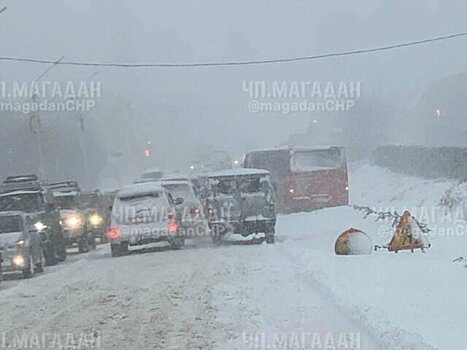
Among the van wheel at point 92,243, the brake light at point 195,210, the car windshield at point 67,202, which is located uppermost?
the car windshield at point 67,202

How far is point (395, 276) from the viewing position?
1463 cm

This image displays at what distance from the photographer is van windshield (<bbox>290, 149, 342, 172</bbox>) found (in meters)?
33.0

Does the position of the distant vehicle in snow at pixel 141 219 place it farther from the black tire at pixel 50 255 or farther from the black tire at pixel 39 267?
the black tire at pixel 50 255

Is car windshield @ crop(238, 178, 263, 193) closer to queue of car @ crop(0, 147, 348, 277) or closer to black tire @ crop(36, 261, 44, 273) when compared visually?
queue of car @ crop(0, 147, 348, 277)

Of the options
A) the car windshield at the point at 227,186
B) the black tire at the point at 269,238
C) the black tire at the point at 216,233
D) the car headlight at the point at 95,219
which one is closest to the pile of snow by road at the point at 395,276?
the black tire at the point at 269,238

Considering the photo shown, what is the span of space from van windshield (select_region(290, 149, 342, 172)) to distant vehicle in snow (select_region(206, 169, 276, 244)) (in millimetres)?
7107

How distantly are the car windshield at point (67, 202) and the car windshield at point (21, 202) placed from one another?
4.60 m

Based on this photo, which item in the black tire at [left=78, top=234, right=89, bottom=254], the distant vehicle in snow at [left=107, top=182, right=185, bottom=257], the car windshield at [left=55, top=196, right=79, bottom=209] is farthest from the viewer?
the car windshield at [left=55, top=196, right=79, bottom=209]

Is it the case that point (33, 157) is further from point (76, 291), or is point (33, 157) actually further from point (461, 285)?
point (461, 285)

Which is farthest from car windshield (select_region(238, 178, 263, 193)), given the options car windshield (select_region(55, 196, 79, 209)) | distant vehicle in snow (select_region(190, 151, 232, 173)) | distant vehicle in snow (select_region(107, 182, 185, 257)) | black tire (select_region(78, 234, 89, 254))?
distant vehicle in snow (select_region(190, 151, 232, 173))

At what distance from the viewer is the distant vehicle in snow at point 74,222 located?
96.9ft

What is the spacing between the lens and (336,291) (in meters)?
13.6

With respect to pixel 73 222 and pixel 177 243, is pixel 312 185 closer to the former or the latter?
pixel 73 222

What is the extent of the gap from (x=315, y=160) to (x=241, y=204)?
360 inches
